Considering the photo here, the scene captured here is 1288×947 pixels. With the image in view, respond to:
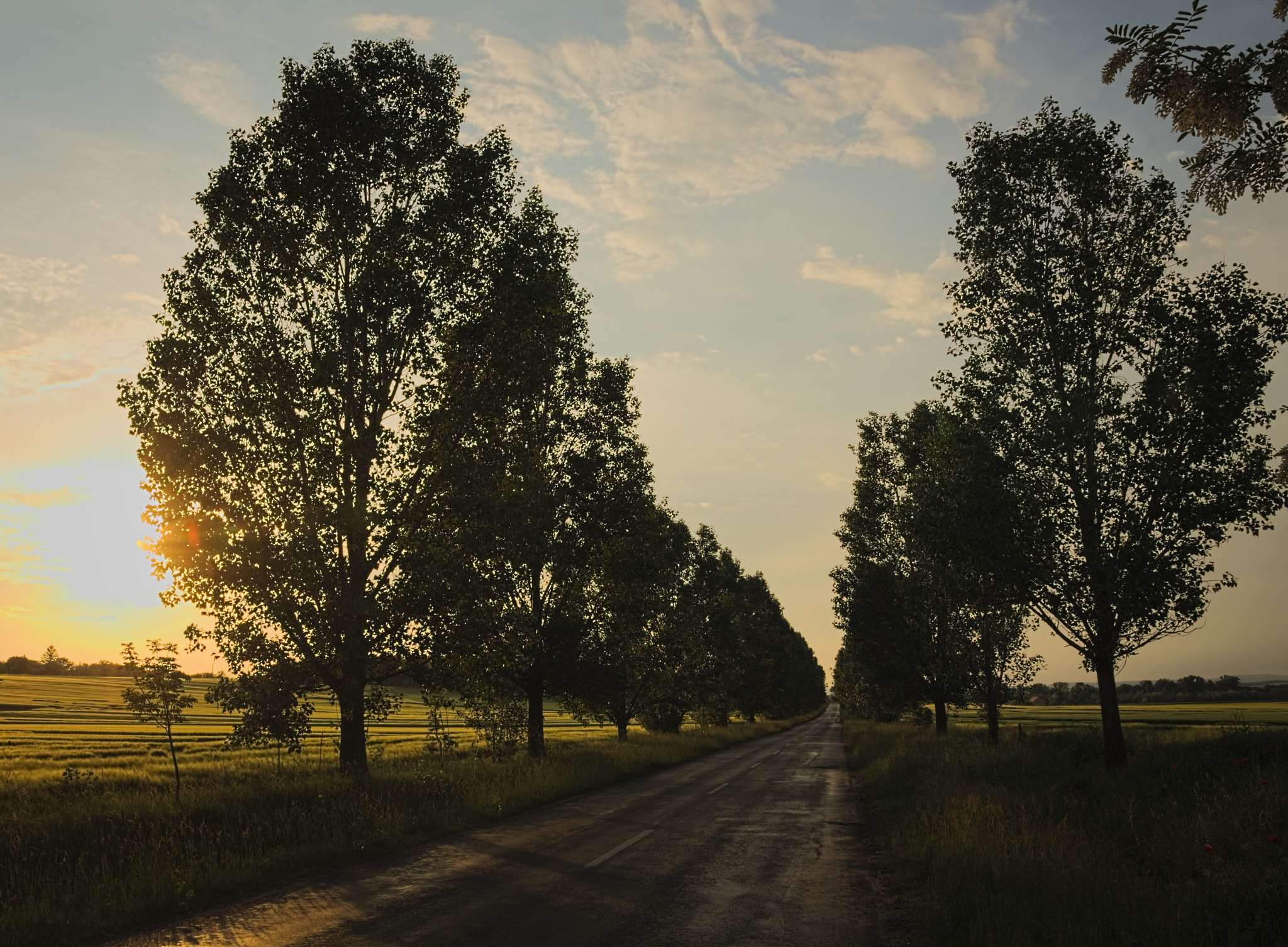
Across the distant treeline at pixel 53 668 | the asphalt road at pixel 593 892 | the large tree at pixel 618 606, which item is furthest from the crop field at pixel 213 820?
the distant treeline at pixel 53 668

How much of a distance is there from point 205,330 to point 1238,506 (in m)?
22.5

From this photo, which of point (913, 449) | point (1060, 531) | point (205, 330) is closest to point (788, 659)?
point (913, 449)

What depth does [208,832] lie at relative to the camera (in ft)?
38.8

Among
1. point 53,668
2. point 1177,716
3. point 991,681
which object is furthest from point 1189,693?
point 53,668

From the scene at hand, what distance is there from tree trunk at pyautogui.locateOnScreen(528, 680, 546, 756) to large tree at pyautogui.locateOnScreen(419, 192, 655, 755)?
5cm

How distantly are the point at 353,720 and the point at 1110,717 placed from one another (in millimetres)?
17542

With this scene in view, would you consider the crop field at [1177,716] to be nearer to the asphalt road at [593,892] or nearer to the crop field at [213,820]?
the crop field at [213,820]

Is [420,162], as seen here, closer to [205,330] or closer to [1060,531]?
[205,330]

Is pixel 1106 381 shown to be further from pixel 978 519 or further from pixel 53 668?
pixel 53 668

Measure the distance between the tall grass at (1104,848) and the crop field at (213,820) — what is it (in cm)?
852

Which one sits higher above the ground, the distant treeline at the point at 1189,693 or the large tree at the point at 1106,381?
the large tree at the point at 1106,381

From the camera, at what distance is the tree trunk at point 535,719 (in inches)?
1042

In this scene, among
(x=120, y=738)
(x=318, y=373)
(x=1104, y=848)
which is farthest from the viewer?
(x=120, y=738)

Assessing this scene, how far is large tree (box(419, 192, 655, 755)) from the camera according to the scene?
59.4ft
